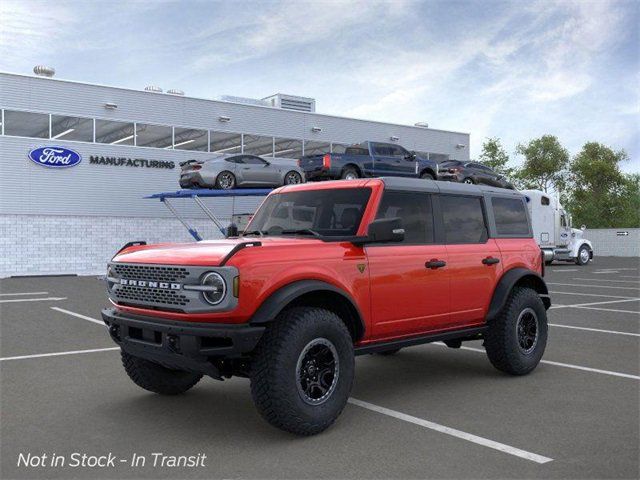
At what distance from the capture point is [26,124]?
25.8 meters

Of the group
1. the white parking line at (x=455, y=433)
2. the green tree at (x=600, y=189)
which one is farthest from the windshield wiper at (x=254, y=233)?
the green tree at (x=600, y=189)

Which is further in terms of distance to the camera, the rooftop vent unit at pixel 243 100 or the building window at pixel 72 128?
the rooftop vent unit at pixel 243 100

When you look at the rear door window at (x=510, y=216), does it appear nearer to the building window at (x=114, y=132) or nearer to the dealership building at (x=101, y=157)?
the dealership building at (x=101, y=157)

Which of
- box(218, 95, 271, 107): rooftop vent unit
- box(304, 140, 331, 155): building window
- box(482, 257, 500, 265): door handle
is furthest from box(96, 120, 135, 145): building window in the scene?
box(482, 257, 500, 265): door handle

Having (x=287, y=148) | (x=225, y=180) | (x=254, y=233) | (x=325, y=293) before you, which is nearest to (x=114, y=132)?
(x=225, y=180)

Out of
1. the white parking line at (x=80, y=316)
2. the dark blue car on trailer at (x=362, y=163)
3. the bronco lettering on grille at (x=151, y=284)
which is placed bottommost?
the white parking line at (x=80, y=316)

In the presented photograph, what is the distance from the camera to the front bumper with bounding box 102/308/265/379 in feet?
14.6

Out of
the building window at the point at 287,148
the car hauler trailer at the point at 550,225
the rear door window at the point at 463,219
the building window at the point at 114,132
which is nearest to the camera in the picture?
the rear door window at the point at 463,219

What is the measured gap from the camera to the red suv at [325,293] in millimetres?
4547

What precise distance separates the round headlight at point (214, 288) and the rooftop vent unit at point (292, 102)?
3077 centimetres

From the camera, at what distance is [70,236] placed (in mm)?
26812

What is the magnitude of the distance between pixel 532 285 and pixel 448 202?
166cm

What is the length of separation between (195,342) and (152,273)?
82 cm

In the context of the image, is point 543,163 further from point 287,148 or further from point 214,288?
point 214,288
